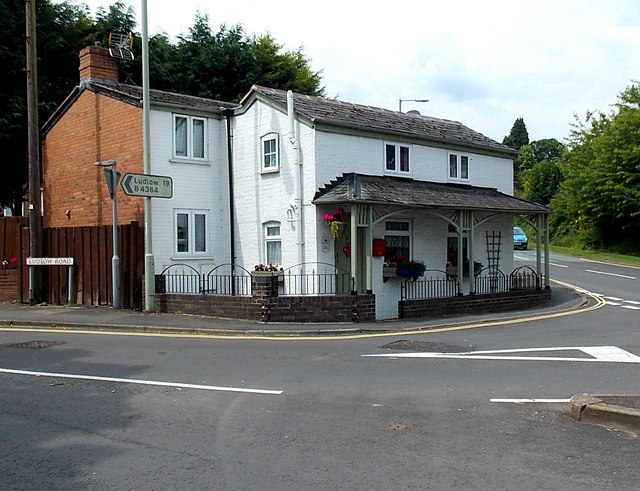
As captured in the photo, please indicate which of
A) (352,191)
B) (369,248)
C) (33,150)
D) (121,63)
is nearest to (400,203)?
(352,191)

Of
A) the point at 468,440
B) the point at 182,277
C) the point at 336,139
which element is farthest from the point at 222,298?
the point at 468,440

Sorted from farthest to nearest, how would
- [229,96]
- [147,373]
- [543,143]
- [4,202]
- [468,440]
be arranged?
[543,143] → [229,96] → [4,202] → [147,373] → [468,440]

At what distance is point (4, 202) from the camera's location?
27.2 m

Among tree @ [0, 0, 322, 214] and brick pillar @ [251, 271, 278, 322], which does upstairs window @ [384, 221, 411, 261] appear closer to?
brick pillar @ [251, 271, 278, 322]

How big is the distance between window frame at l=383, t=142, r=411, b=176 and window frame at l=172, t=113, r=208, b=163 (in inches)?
204

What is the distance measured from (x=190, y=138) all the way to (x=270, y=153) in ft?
7.89

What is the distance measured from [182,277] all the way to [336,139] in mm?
5519

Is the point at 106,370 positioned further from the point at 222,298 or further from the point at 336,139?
the point at 336,139

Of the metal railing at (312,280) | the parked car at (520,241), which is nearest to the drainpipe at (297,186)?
the metal railing at (312,280)

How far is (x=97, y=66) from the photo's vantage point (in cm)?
2038

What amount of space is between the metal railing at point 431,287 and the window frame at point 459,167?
3.35 m

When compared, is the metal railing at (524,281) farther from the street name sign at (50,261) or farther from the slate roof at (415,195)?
the street name sign at (50,261)

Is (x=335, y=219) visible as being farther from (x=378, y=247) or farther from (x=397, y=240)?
(x=397, y=240)

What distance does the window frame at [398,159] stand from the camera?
19345 mm
